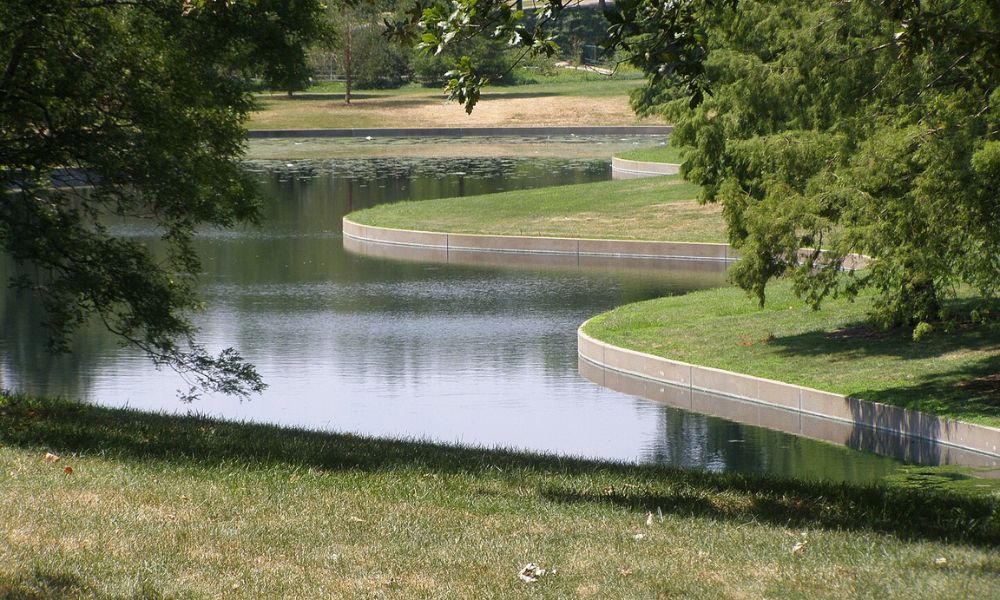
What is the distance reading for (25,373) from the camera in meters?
22.4

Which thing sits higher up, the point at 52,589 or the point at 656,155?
the point at 52,589

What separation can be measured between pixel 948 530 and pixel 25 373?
18.6 meters

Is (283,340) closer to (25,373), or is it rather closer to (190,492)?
(25,373)

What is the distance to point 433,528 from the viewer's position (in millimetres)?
7238

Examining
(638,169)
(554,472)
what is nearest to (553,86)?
(638,169)

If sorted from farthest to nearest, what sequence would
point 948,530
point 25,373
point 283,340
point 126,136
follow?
1. point 283,340
2. point 25,373
3. point 126,136
4. point 948,530

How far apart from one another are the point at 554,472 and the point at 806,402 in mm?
9731

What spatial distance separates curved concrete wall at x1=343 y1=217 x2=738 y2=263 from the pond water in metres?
0.71

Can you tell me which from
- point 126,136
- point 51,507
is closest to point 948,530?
point 51,507

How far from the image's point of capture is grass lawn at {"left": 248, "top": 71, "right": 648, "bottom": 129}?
261 ft

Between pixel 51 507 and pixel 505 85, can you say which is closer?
pixel 51 507

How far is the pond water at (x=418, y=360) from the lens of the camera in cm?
1822

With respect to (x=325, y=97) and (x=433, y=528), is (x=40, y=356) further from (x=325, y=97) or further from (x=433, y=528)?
(x=325, y=97)

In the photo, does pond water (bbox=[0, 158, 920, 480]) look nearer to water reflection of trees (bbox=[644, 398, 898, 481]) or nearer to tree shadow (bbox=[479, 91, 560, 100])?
water reflection of trees (bbox=[644, 398, 898, 481])
